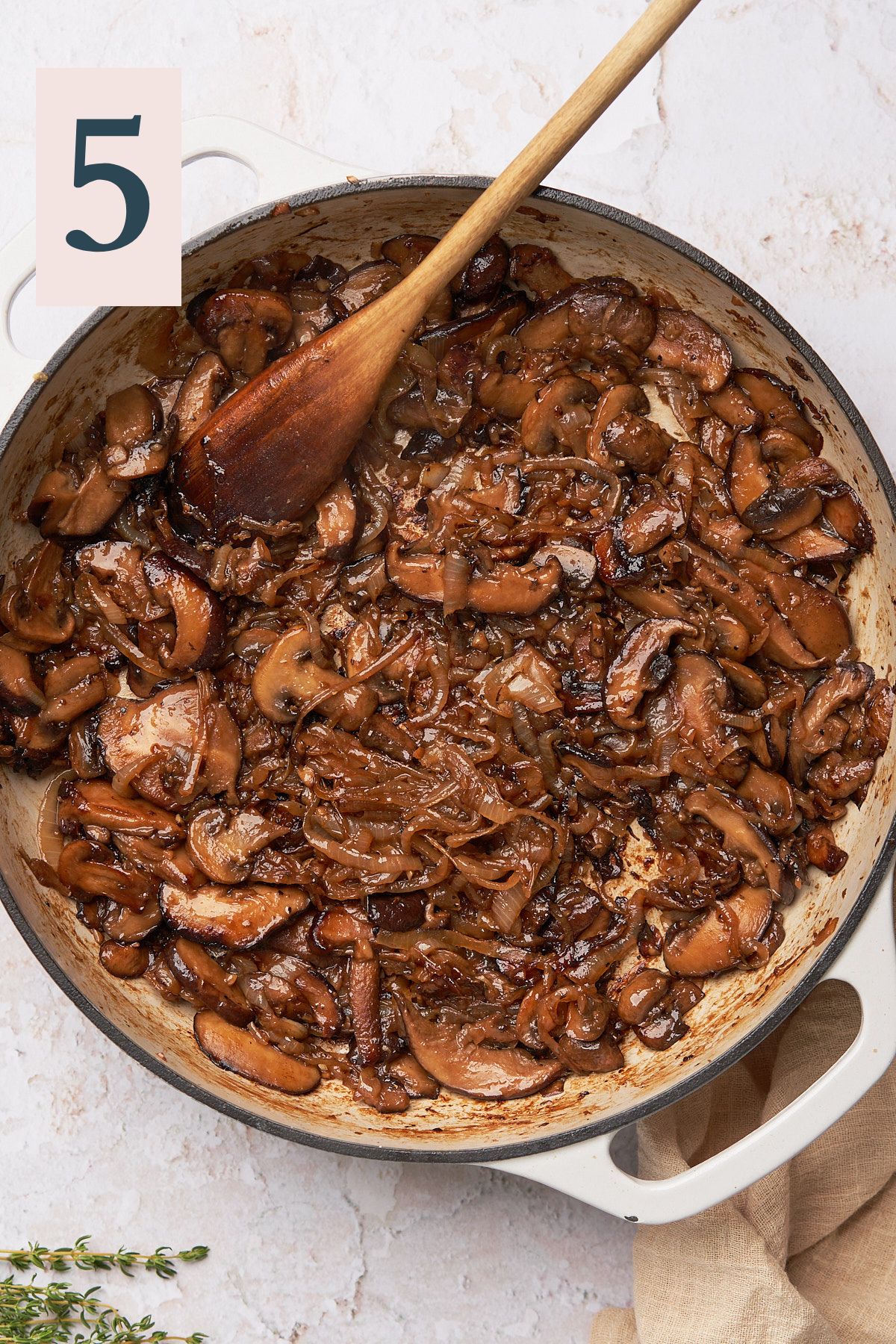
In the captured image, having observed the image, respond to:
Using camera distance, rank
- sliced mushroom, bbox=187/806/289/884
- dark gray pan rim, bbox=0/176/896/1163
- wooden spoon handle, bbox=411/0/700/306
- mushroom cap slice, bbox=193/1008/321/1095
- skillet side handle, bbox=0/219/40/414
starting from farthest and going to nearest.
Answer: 1. sliced mushroom, bbox=187/806/289/884
2. mushroom cap slice, bbox=193/1008/321/1095
3. skillet side handle, bbox=0/219/40/414
4. dark gray pan rim, bbox=0/176/896/1163
5. wooden spoon handle, bbox=411/0/700/306

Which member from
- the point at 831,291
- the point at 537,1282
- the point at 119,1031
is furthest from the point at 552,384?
the point at 537,1282

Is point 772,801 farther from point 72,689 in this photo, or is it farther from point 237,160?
point 237,160

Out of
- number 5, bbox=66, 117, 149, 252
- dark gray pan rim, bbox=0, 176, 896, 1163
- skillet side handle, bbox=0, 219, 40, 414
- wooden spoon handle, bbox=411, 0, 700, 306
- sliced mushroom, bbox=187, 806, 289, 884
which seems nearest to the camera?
wooden spoon handle, bbox=411, 0, 700, 306

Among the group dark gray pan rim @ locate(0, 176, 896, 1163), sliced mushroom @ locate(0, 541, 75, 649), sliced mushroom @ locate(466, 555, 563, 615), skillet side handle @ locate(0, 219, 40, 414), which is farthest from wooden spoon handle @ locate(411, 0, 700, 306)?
sliced mushroom @ locate(0, 541, 75, 649)

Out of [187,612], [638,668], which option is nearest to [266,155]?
[187,612]

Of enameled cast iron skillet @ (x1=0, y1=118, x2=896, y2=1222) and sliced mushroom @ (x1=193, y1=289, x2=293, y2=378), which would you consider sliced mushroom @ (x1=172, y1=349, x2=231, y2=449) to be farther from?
enameled cast iron skillet @ (x1=0, y1=118, x2=896, y2=1222)
